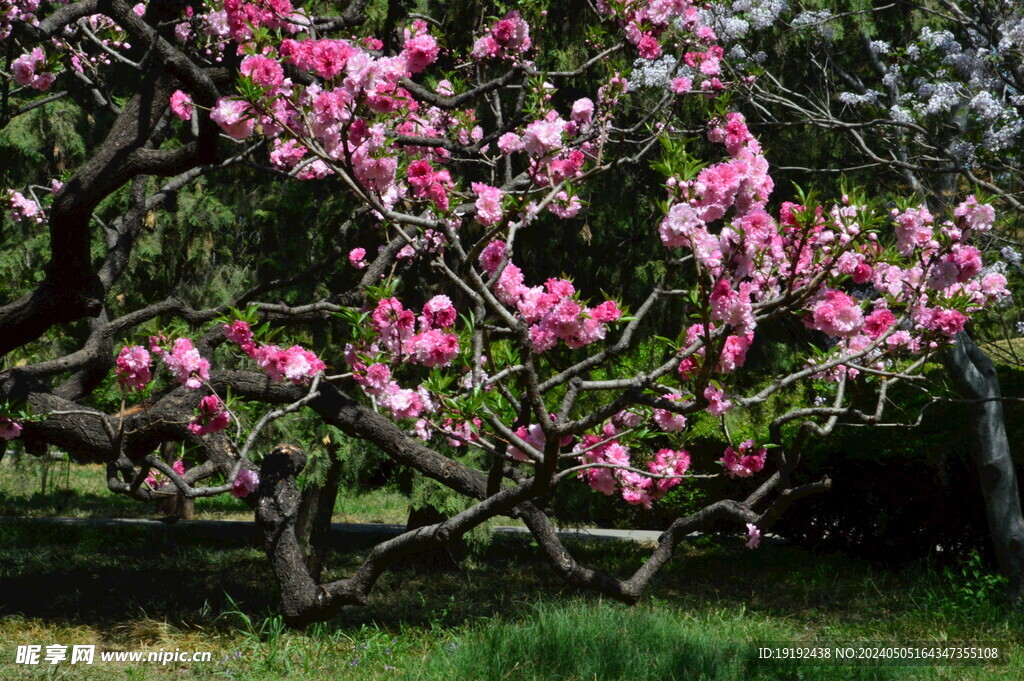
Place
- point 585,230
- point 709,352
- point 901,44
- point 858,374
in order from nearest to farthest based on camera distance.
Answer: point 709,352, point 858,374, point 585,230, point 901,44

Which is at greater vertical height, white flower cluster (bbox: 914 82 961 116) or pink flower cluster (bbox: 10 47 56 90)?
white flower cluster (bbox: 914 82 961 116)

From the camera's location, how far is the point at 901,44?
1047cm

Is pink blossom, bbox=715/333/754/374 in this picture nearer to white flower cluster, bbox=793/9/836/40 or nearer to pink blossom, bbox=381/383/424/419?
pink blossom, bbox=381/383/424/419

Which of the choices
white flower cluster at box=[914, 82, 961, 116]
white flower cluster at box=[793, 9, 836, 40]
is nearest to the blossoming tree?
white flower cluster at box=[793, 9, 836, 40]

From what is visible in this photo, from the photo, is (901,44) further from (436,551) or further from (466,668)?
(466,668)

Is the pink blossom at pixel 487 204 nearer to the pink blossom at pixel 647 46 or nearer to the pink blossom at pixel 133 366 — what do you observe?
the pink blossom at pixel 133 366

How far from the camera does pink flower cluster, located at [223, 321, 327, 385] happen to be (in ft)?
13.5

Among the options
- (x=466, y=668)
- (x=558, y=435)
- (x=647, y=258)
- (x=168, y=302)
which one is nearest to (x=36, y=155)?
(x=168, y=302)

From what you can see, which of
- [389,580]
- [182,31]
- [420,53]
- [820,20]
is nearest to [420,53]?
[420,53]

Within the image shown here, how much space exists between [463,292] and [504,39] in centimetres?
145

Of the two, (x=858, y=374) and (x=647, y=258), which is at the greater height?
(x=647, y=258)

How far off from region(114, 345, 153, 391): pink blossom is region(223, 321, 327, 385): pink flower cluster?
67 cm

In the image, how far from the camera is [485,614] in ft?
22.7

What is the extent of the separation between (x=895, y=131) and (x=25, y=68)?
6.82m
